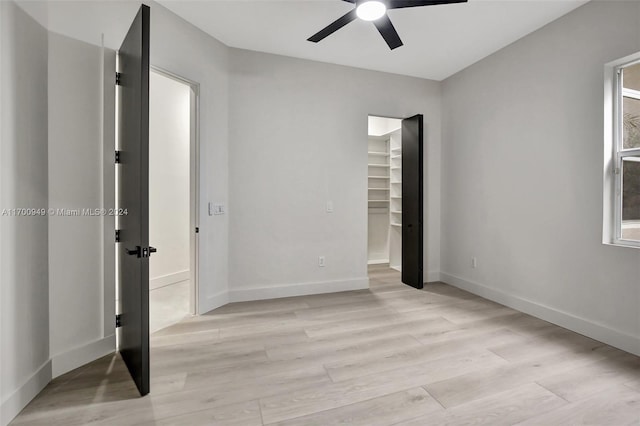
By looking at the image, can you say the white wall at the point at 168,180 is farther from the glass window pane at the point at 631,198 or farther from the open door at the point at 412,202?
the glass window pane at the point at 631,198

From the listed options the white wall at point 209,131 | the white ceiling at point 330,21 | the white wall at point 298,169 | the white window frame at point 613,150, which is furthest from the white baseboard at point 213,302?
the white window frame at point 613,150

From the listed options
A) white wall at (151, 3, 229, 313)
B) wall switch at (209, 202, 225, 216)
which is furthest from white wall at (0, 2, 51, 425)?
wall switch at (209, 202, 225, 216)

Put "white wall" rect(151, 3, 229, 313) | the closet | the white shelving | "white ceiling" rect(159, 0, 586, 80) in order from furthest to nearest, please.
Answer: the closet < the white shelving < "white wall" rect(151, 3, 229, 313) < "white ceiling" rect(159, 0, 586, 80)

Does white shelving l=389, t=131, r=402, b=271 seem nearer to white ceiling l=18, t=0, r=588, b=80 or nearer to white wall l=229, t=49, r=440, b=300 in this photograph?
white wall l=229, t=49, r=440, b=300

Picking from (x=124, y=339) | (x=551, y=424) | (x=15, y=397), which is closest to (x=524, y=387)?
(x=551, y=424)

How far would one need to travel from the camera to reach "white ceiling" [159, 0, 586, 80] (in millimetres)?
2680

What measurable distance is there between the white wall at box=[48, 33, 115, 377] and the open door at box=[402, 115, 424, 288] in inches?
129

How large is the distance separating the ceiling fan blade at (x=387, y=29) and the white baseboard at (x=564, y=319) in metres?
2.86

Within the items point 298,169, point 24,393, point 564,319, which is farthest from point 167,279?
point 564,319

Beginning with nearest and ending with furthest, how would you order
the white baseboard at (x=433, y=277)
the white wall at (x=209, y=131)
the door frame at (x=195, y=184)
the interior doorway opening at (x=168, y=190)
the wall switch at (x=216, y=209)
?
the white wall at (x=209, y=131) → the door frame at (x=195, y=184) → the wall switch at (x=216, y=209) → the interior doorway opening at (x=168, y=190) → the white baseboard at (x=433, y=277)

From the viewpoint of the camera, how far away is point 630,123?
2.48m

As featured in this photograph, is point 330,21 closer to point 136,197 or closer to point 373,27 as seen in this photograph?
point 373,27

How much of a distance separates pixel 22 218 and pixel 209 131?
5.82 feet

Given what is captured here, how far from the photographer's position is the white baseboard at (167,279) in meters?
4.09
